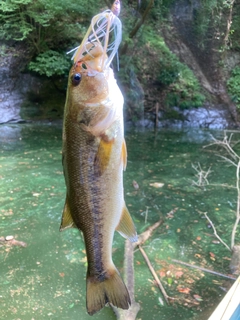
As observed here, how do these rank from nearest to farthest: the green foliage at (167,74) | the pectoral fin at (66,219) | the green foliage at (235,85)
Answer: the pectoral fin at (66,219), the green foliage at (167,74), the green foliage at (235,85)

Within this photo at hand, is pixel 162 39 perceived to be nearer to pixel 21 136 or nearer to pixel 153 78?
pixel 153 78

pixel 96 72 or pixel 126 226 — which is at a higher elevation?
pixel 96 72

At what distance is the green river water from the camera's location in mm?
3842

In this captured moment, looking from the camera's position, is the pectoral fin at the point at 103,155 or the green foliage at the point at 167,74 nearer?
the pectoral fin at the point at 103,155

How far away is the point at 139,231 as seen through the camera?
17.9ft

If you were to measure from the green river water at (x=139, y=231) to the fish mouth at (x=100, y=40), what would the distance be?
3.05m

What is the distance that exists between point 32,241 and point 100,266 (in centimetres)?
372

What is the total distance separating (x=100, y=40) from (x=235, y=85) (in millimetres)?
17866

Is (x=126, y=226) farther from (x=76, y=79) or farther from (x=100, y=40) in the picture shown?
(x=100, y=40)

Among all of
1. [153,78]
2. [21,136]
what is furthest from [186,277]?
[153,78]

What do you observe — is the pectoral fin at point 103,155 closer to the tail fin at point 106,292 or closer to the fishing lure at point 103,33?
the fishing lure at point 103,33

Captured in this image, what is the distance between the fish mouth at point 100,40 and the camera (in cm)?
117

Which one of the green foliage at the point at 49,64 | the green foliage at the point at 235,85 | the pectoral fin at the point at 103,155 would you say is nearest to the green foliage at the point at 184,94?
the green foliage at the point at 235,85

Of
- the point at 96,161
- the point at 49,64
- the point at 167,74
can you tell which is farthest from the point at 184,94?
the point at 96,161
